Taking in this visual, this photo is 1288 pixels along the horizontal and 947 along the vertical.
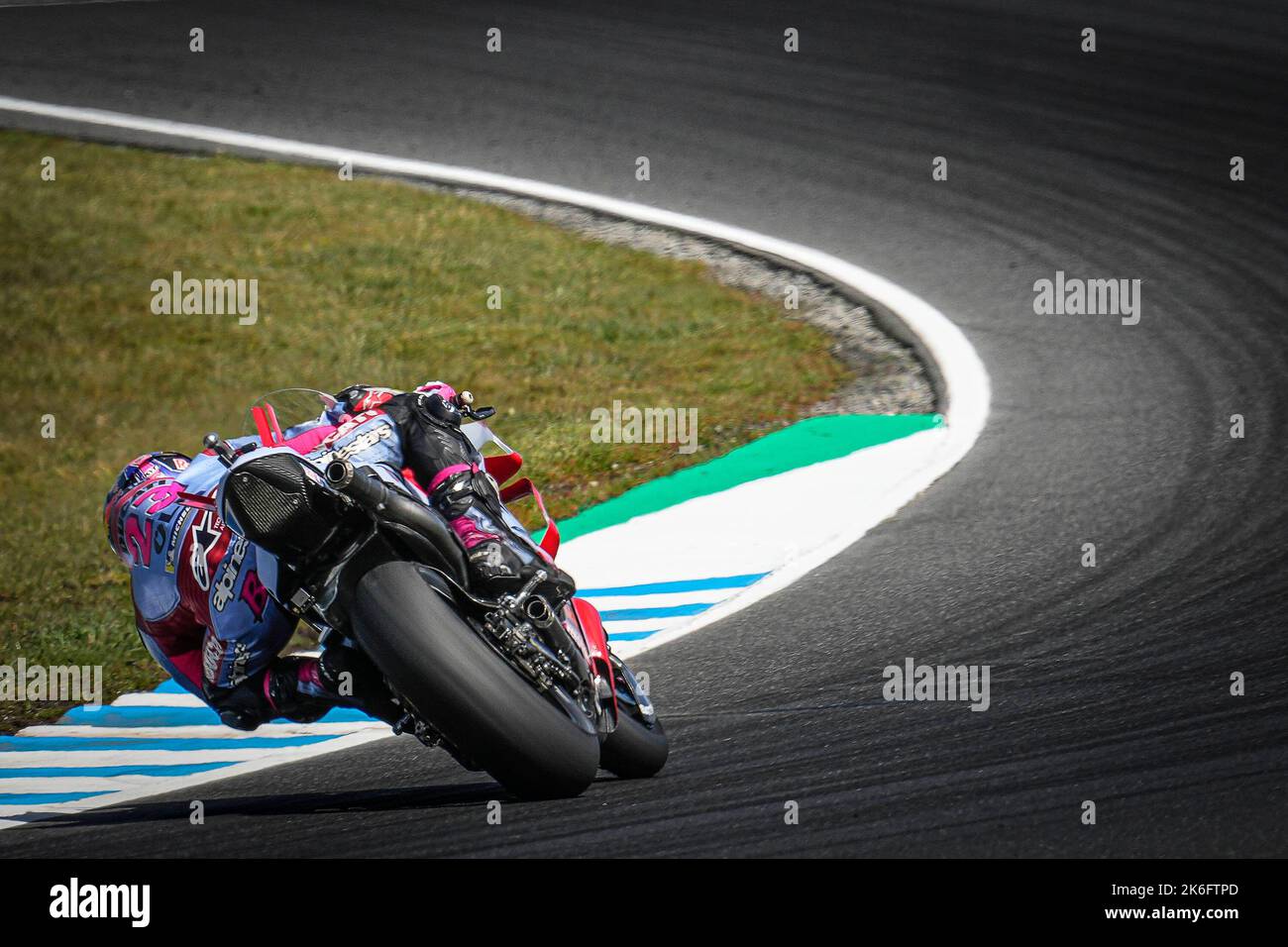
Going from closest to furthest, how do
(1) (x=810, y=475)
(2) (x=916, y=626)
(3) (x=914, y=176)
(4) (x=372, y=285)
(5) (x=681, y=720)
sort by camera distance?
(5) (x=681, y=720)
(2) (x=916, y=626)
(1) (x=810, y=475)
(4) (x=372, y=285)
(3) (x=914, y=176)

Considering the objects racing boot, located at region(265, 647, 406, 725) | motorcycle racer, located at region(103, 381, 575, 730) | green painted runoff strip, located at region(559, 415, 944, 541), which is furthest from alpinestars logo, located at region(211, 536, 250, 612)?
green painted runoff strip, located at region(559, 415, 944, 541)

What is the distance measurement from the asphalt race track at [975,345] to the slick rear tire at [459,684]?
0.61m

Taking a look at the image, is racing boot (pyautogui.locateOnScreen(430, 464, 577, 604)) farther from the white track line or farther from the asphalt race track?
the white track line

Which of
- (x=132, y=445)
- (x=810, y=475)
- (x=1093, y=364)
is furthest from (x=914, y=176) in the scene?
(x=132, y=445)

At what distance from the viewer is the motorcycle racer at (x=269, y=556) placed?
4082 millimetres

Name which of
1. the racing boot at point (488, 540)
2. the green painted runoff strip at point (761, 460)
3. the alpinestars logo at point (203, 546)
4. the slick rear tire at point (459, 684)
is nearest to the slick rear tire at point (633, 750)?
the racing boot at point (488, 540)

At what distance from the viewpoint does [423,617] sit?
3666mm

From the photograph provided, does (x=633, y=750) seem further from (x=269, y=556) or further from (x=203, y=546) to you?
(x=203, y=546)

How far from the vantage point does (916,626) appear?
19.1 feet

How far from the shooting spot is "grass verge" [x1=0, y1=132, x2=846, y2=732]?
798 centimetres

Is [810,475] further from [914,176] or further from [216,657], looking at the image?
[914,176]

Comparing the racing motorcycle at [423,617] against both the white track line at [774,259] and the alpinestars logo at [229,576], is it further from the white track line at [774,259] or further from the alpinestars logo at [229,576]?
the white track line at [774,259]

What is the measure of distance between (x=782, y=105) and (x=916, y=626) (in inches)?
319

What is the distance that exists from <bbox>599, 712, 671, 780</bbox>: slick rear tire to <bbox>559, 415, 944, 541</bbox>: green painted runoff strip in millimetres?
2592
